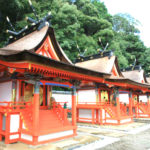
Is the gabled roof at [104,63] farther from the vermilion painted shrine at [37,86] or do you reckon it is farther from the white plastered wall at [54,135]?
the white plastered wall at [54,135]

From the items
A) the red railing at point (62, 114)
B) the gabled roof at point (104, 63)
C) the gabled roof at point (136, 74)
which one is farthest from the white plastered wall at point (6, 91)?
the gabled roof at point (136, 74)

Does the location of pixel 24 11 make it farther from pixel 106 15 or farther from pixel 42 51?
pixel 106 15

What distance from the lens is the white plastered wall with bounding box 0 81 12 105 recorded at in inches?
432

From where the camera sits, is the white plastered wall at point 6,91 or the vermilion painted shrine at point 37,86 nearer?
the vermilion painted shrine at point 37,86

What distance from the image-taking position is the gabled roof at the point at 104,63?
1978 cm

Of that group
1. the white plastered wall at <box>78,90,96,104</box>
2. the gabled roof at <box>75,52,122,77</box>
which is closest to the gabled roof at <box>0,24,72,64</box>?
the white plastered wall at <box>78,90,96,104</box>

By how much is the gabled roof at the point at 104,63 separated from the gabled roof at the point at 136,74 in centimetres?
776

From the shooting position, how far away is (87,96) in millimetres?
19078

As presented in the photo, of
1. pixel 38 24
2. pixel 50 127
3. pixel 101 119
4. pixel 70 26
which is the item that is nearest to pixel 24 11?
pixel 70 26

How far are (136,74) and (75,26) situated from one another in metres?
15.1

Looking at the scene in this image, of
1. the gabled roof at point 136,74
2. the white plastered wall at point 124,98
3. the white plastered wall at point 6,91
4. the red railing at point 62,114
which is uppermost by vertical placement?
the gabled roof at point 136,74

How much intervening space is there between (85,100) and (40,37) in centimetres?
982

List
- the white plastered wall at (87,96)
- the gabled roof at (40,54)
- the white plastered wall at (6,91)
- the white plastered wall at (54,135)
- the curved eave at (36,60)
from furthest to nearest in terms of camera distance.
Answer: the white plastered wall at (87,96) < the white plastered wall at (6,91) < the white plastered wall at (54,135) < the gabled roof at (40,54) < the curved eave at (36,60)

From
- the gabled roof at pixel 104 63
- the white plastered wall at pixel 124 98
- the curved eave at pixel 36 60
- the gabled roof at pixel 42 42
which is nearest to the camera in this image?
the curved eave at pixel 36 60
